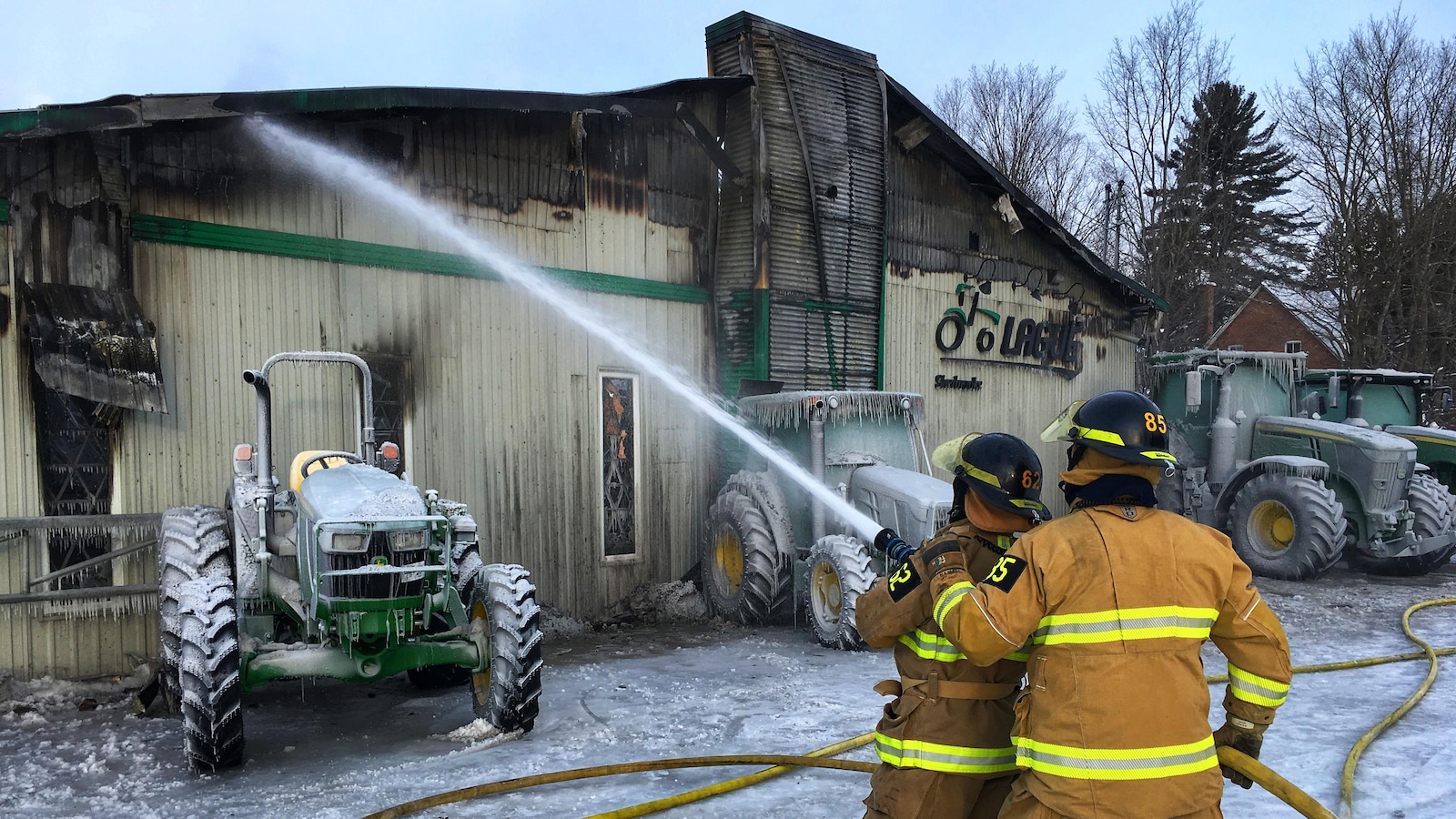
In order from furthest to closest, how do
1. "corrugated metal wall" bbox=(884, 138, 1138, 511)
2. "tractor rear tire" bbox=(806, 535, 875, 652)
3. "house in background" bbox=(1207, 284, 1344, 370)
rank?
"house in background" bbox=(1207, 284, 1344, 370), "corrugated metal wall" bbox=(884, 138, 1138, 511), "tractor rear tire" bbox=(806, 535, 875, 652)

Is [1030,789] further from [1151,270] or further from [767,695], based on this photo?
[1151,270]

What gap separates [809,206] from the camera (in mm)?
12180

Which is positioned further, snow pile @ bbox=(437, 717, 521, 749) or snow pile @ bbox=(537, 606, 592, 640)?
snow pile @ bbox=(537, 606, 592, 640)

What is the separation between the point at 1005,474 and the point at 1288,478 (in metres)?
11.4

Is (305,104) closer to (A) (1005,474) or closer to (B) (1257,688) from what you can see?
(A) (1005,474)

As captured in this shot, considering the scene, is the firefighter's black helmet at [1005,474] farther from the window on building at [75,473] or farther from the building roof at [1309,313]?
the building roof at [1309,313]

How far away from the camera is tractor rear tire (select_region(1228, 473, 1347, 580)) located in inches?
487

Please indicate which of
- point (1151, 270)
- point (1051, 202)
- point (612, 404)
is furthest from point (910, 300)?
point (1051, 202)

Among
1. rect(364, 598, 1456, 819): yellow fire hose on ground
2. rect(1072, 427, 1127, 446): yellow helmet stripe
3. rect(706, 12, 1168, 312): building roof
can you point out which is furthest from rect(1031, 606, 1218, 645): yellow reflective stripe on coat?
rect(706, 12, 1168, 312): building roof

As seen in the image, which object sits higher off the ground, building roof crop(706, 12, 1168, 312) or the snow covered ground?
building roof crop(706, 12, 1168, 312)

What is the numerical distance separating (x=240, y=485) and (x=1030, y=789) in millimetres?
6249

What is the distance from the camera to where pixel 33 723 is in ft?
23.0

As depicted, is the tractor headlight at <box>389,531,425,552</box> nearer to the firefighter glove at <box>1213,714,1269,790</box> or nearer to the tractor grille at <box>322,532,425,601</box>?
the tractor grille at <box>322,532,425,601</box>

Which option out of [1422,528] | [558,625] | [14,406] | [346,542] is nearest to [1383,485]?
[1422,528]
